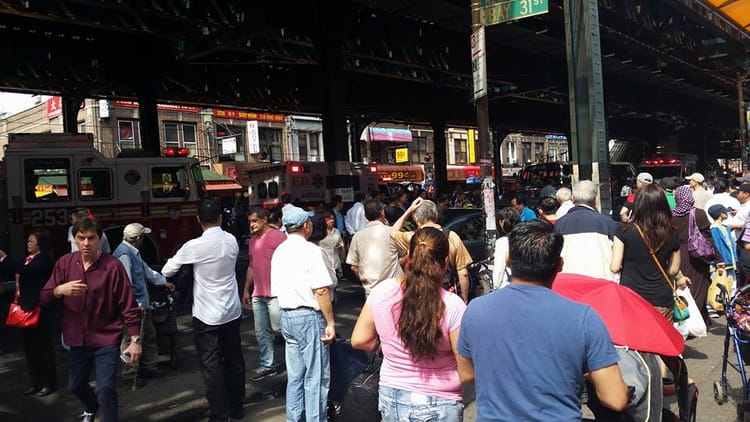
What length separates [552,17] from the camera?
58.9 feet

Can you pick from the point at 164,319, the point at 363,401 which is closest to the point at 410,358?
the point at 363,401

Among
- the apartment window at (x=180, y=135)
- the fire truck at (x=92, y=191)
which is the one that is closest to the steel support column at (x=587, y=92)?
the fire truck at (x=92, y=191)

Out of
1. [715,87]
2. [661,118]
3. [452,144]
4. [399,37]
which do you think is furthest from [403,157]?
[399,37]

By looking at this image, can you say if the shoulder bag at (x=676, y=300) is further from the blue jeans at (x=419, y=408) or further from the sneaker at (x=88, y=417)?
the sneaker at (x=88, y=417)

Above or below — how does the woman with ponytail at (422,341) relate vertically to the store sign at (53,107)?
below

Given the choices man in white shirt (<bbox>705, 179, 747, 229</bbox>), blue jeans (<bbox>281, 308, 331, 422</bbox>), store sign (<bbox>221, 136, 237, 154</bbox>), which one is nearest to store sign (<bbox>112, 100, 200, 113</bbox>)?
store sign (<bbox>221, 136, 237, 154</bbox>)

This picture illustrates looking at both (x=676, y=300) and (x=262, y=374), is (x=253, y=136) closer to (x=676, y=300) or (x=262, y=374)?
(x=262, y=374)

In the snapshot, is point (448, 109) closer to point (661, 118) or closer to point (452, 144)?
point (661, 118)

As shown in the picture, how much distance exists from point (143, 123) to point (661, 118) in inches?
1399

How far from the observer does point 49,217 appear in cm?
1124

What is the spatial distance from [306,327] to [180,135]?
3670cm

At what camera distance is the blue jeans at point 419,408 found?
279 centimetres

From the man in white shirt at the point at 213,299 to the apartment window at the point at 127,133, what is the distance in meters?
34.4

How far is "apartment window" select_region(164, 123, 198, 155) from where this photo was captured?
3800 cm
